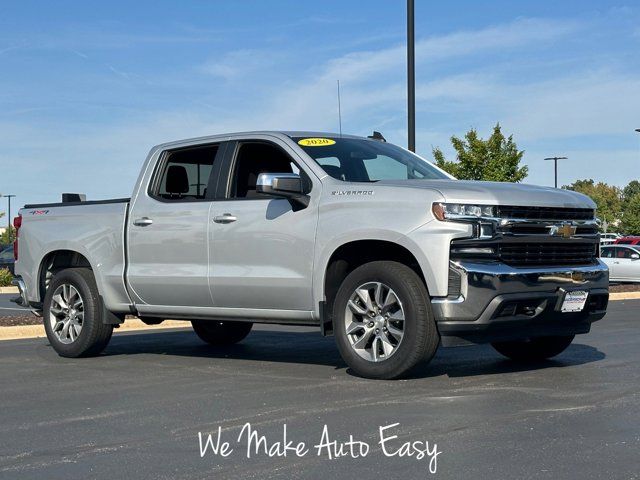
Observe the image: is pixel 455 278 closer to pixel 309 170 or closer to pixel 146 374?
pixel 309 170

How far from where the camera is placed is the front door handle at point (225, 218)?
28.6ft

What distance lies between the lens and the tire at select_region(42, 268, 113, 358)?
9.82m

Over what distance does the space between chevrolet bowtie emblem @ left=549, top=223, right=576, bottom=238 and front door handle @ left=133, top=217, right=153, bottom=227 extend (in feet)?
12.1

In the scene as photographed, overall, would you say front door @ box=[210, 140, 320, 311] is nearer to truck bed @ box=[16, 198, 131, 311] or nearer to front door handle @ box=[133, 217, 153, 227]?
front door handle @ box=[133, 217, 153, 227]

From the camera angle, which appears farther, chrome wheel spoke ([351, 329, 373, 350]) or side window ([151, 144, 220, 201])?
side window ([151, 144, 220, 201])

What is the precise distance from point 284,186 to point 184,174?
6.47ft

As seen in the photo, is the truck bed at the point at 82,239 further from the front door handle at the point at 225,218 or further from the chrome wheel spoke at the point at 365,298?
the chrome wheel spoke at the point at 365,298

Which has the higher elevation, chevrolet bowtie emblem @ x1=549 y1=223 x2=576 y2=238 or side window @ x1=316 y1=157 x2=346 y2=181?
side window @ x1=316 y1=157 x2=346 y2=181

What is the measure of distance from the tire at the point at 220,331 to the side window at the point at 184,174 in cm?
192

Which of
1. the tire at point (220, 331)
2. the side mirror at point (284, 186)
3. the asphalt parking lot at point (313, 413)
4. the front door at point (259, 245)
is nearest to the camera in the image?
the asphalt parking lot at point (313, 413)

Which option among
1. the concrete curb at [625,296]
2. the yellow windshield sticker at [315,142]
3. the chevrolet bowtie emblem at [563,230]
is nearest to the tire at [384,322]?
the chevrolet bowtie emblem at [563,230]

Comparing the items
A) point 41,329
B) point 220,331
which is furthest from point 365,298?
point 41,329

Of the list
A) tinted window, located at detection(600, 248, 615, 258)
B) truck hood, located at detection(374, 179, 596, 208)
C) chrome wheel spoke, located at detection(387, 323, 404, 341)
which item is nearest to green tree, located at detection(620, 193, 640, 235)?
tinted window, located at detection(600, 248, 615, 258)

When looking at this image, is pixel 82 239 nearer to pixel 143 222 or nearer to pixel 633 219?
pixel 143 222
